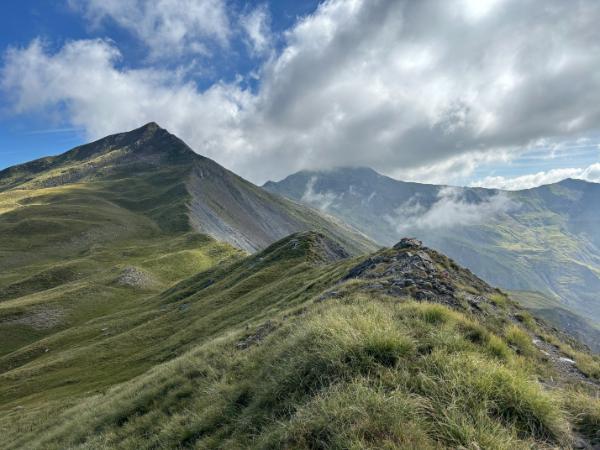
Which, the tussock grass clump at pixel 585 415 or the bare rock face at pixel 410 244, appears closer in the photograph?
the tussock grass clump at pixel 585 415

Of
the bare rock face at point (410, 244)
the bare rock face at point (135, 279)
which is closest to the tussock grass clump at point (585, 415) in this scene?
the bare rock face at point (410, 244)

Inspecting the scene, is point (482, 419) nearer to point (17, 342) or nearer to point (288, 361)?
point (288, 361)

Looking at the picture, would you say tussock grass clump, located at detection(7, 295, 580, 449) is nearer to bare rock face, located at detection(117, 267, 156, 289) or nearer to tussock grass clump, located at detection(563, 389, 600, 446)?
tussock grass clump, located at detection(563, 389, 600, 446)

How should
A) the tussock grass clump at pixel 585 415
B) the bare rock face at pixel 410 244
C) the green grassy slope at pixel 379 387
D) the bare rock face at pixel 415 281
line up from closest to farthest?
1. the green grassy slope at pixel 379 387
2. the tussock grass clump at pixel 585 415
3. the bare rock face at pixel 415 281
4. the bare rock face at pixel 410 244

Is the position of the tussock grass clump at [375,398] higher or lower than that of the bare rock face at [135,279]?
higher

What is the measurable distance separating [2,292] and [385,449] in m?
125

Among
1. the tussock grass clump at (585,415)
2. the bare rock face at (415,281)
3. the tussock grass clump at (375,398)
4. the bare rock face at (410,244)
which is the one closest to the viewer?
the tussock grass clump at (375,398)

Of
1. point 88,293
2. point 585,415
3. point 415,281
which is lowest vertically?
point 88,293

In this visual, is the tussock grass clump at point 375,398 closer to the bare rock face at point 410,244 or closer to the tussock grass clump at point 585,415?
the tussock grass clump at point 585,415

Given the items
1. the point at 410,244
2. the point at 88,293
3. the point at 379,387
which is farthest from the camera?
the point at 88,293

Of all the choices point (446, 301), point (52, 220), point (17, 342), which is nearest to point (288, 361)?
point (446, 301)

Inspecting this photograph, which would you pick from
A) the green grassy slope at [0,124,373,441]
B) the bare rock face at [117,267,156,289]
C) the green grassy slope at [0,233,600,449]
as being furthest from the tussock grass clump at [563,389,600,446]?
the bare rock face at [117,267,156,289]

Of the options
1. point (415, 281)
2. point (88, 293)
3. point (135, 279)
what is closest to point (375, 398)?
point (415, 281)

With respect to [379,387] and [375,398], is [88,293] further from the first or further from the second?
[375,398]
